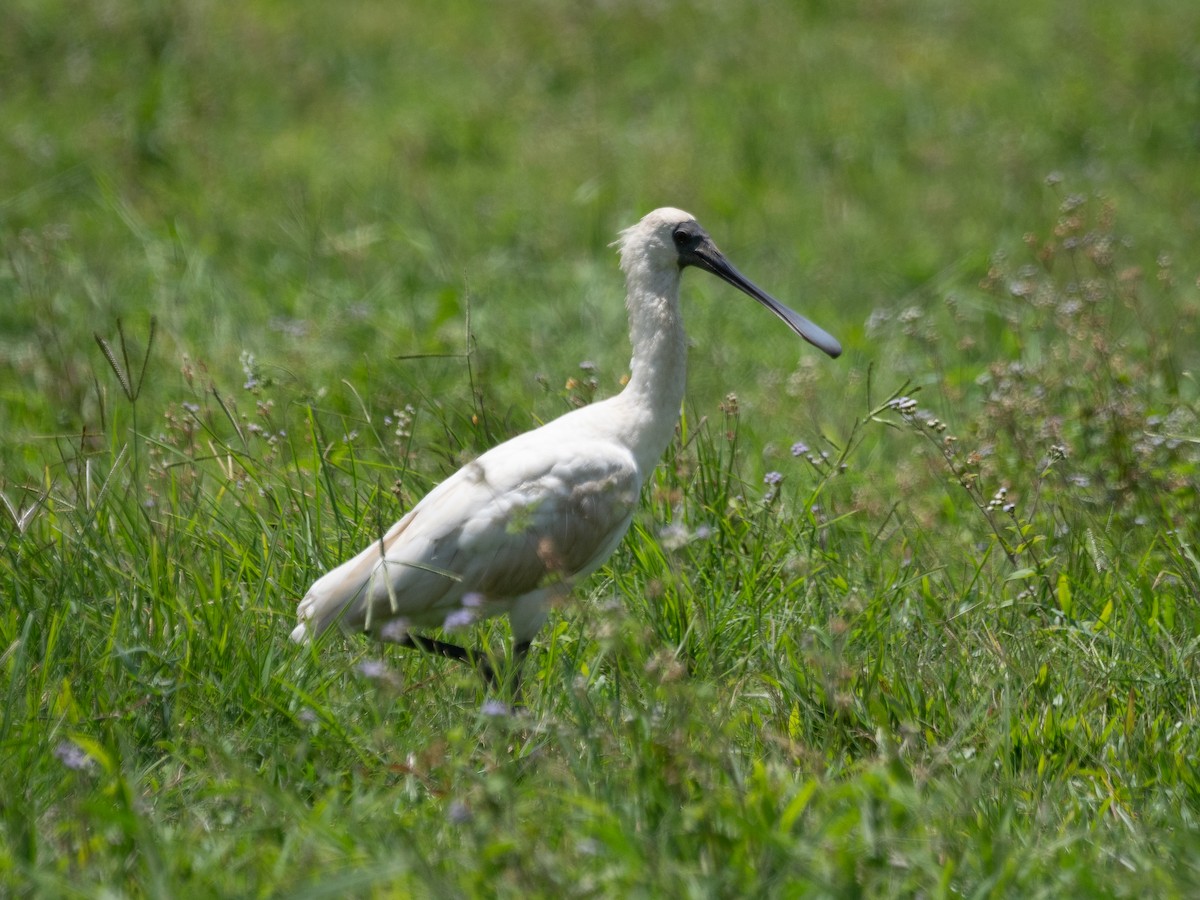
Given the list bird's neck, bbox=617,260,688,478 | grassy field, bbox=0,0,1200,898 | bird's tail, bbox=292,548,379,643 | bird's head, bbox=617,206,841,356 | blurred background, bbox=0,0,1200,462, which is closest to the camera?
grassy field, bbox=0,0,1200,898

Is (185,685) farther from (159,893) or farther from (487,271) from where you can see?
(487,271)

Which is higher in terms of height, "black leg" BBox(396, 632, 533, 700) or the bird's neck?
the bird's neck

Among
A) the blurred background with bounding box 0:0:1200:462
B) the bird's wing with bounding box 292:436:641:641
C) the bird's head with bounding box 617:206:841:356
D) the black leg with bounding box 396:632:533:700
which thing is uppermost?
the bird's head with bounding box 617:206:841:356

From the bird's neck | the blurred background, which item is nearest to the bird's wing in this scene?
the bird's neck

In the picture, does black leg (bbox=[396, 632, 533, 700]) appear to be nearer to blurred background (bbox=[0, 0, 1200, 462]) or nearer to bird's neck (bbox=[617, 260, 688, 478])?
bird's neck (bbox=[617, 260, 688, 478])

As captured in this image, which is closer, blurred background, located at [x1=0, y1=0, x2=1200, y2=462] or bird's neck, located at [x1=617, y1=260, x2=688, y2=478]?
bird's neck, located at [x1=617, y1=260, x2=688, y2=478]

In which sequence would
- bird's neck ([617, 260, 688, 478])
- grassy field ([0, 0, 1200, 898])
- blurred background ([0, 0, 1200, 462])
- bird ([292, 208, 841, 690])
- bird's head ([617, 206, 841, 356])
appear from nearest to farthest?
grassy field ([0, 0, 1200, 898]), bird ([292, 208, 841, 690]), bird's neck ([617, 260, 688, 478]), bird's head ([617, 206, 841, 356]), blurred background ([0, 0, 1200, 462])

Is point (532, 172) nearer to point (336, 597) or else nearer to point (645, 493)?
point (645, 493)

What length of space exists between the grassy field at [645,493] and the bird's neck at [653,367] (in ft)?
0.88

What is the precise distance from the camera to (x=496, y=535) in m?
4.19

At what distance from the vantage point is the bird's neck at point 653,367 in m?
4.46

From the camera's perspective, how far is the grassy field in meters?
3.04

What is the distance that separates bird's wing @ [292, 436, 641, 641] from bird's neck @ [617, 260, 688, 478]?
7.2 inches

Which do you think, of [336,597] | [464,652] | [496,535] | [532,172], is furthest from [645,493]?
[532,172]
